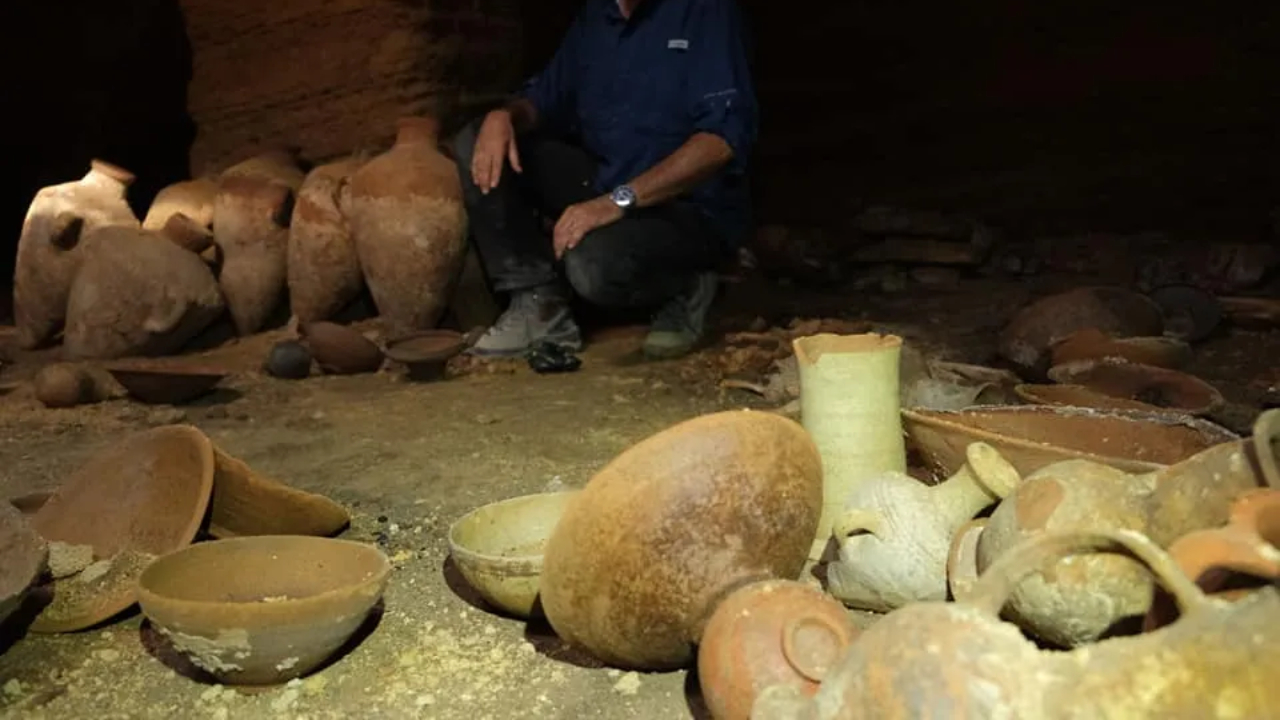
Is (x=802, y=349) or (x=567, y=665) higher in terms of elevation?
(x=802, y=349)

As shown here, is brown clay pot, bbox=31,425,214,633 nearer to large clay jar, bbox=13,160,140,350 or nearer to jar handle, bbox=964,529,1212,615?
jar handle, bbox=964,529,1212,615

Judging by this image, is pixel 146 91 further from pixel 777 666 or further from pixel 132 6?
pixel 777 666

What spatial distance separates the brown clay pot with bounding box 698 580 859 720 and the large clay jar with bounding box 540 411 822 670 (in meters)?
0.11

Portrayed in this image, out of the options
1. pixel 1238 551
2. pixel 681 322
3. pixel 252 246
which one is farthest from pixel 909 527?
pixel 252 246

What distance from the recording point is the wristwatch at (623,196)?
4129mm

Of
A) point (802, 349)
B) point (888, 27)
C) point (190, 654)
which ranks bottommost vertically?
point (190, 654)

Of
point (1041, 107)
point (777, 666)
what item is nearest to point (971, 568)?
point (777, 666)

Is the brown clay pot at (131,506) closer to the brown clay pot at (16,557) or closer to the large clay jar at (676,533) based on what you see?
the brown clay pot at (16,557)

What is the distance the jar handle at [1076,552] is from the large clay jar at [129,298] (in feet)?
14.1

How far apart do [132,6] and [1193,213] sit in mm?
6467

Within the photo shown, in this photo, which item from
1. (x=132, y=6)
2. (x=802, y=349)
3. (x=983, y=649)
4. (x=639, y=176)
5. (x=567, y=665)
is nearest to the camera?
(x=983, y=649)

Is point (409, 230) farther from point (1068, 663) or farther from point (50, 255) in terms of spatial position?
point (1068, 663)

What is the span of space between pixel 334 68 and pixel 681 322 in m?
2.25

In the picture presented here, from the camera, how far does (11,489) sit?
326 centimetres
